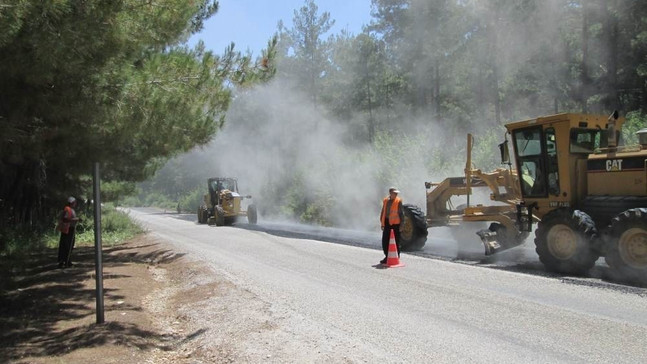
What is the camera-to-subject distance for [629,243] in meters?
9.07

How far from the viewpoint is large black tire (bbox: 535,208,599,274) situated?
32.0 feet

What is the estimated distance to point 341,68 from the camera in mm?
46281

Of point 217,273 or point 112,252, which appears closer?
point 217,273

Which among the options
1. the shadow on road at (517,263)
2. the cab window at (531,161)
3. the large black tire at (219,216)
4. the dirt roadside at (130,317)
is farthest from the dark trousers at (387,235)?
the large black tire at (219,216)

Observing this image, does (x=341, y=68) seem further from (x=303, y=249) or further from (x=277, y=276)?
(x=277, y=276)

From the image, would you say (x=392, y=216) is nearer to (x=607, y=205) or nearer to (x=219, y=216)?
(x=607, y=205)

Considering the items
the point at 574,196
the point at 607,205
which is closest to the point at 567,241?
the point at 607,205

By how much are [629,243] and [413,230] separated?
224 inches

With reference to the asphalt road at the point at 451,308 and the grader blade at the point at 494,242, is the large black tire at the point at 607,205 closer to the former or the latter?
the asphalt road at the point at 451,308

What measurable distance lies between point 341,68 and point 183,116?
3758cm

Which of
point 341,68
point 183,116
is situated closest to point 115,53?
point 183,116

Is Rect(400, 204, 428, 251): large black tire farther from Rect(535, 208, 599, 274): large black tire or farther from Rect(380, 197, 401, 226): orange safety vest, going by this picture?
Rect(535, 208, 599, 274): large black tire

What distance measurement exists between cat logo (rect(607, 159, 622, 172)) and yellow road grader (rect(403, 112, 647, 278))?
2 cm

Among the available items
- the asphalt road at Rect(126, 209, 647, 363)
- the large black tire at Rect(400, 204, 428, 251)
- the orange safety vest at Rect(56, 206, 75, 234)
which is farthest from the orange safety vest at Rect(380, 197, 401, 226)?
the orange safety vest at Rect(56, 206, 75, 234)
